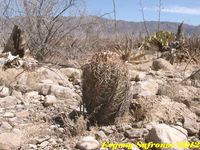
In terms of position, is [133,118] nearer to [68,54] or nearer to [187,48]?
[68,54]

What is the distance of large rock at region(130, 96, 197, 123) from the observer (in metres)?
5.48

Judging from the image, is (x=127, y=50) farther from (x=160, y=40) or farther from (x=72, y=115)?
(x=72, y=115)

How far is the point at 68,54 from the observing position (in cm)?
1020

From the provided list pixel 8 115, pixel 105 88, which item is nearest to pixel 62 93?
pixel 8 115

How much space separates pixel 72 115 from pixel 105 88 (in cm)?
74

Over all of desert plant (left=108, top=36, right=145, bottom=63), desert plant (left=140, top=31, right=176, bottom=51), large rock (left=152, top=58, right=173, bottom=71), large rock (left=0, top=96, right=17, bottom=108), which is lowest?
large rock (left=0, top=96, right=17, bottom=108)

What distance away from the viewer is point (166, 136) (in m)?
4.57

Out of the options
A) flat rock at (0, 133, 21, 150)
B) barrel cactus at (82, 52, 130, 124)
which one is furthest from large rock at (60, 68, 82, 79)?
flat rock at (0, 133, 21, 150)

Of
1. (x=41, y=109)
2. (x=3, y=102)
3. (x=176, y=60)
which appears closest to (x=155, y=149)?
(x=41, y=109)

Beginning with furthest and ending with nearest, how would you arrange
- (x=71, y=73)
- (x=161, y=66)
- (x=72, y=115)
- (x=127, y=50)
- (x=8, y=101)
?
(x=127, y=50)
(x=161, y=66)
(x=71, y=73)
(x=8, y=101)
(x=72, y=115)

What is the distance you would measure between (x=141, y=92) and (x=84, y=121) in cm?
136

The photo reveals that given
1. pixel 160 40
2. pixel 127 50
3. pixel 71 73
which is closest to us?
pixel 71 73

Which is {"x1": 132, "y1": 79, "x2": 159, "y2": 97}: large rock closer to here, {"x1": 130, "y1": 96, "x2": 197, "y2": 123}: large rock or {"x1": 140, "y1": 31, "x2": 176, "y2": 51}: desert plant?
{"x1": 130, "y1": 96, "x2": 197, "y2": 123}: large rock

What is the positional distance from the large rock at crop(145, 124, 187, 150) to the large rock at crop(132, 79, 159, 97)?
1.28 m
